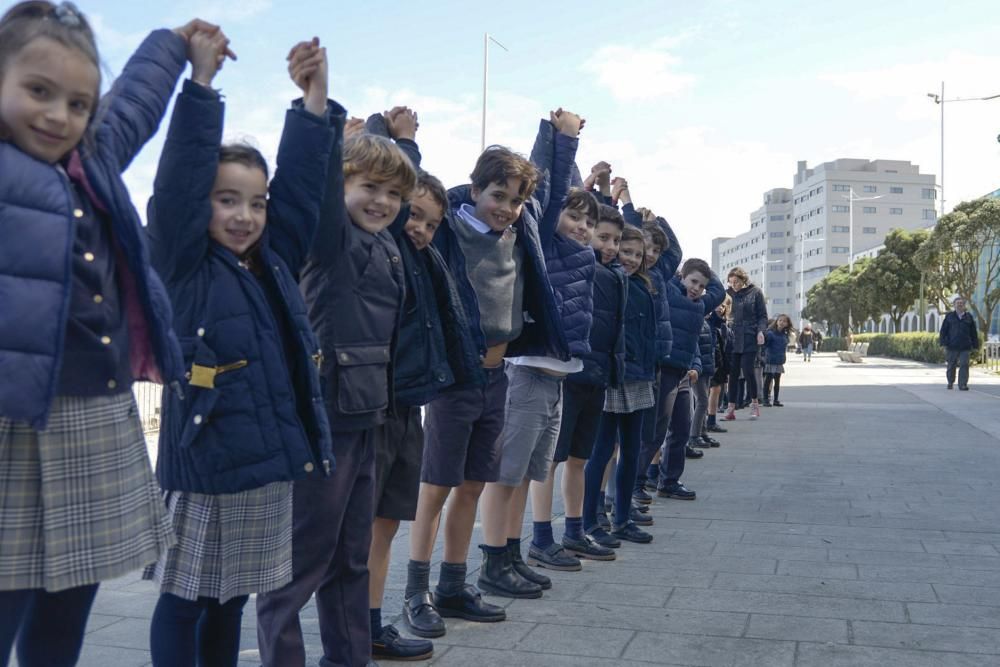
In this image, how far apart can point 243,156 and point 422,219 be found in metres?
1.10

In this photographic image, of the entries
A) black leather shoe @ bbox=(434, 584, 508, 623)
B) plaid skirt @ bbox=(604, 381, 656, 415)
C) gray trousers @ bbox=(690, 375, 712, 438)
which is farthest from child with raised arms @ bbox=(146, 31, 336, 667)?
gray trousers @ bbox=(690, 375, 712, 438)

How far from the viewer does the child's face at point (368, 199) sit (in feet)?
10.8

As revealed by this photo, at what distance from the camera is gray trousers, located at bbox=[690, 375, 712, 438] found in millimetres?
9523

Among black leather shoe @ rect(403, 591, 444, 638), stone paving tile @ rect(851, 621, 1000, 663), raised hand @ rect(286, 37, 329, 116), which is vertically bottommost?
stone paving tile @ rect(851, 621, 1000, 663)

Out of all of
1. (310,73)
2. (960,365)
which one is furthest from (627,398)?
(960,365)

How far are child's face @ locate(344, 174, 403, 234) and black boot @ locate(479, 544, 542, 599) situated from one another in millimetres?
1972

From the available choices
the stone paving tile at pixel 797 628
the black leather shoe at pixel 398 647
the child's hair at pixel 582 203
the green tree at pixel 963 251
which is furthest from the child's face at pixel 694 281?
the green tree at pixel 963 251

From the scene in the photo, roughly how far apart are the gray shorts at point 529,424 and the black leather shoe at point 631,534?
135 cm

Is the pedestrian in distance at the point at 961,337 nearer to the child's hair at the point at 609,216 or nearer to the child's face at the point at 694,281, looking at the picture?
the child's face at the point at 694,281

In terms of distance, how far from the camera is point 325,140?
114 inches

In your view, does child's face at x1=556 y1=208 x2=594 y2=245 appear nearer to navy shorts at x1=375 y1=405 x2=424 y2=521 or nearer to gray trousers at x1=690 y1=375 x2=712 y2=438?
navy shorts at x1=375 y1=405 x2=424 y2=521

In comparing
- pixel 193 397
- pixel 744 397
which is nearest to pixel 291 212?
pixel 193 397

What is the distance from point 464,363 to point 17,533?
198 centimetres

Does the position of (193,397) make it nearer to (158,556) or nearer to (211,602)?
(158,556)
